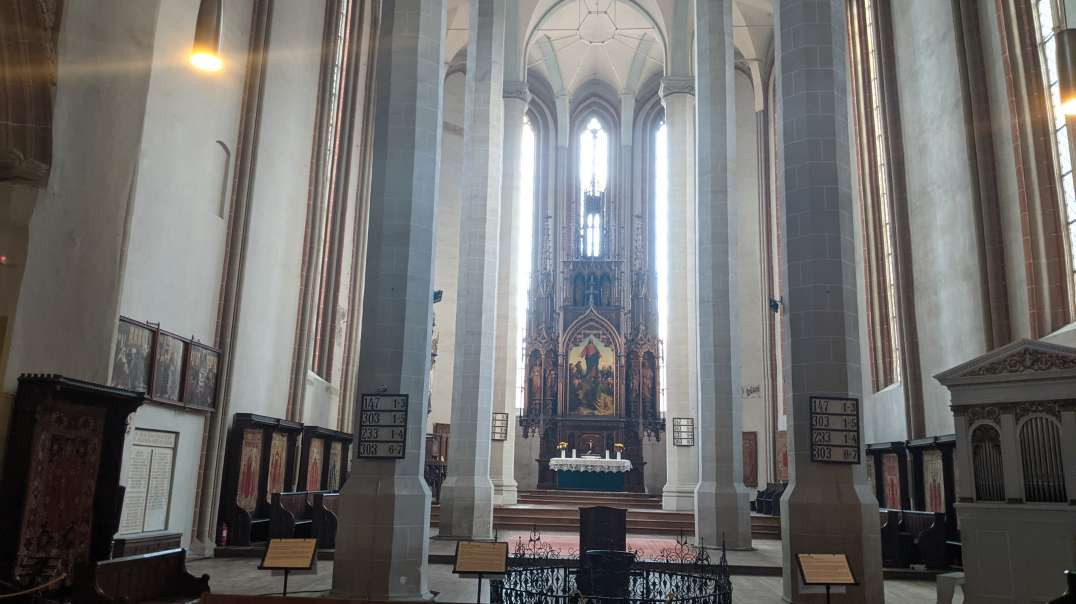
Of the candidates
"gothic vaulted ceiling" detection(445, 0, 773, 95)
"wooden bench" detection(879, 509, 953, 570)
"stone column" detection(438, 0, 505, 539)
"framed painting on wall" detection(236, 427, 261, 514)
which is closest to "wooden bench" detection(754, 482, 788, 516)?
"wooden bench" detection(879, 509, 953, 570)

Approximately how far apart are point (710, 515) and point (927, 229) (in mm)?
6890

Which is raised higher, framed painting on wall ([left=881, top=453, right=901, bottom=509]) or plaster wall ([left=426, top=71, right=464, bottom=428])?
plaster wall ([left=426, top=71, right=464, bottom=428])

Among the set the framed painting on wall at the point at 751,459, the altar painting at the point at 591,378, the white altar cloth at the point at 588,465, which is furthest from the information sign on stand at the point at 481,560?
the altar painting at the point at 591,378

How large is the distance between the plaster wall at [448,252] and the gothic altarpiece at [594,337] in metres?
2.97

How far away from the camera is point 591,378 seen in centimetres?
2947

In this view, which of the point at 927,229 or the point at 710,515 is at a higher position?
the point at 927,229

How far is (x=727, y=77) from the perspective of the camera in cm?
1719

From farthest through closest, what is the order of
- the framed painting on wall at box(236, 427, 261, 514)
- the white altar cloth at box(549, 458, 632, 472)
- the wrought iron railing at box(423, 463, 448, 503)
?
the white altar cloth at box(549, 458, 632, 472), the wrought iron railing at box(423, 463, 448, 503), the framed painting on wall at box(236, 427, 261, 514)

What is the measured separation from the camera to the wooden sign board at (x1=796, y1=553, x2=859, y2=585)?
695cm

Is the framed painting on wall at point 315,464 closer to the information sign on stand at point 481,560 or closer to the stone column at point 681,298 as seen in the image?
the stone column at point 681,298

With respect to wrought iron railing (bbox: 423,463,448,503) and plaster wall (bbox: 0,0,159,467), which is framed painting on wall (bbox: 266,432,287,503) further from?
wrought iron railing (bbox: 423,463,448,503)

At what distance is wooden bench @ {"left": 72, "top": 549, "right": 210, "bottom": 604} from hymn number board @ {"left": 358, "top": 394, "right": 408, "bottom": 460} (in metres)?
2.82

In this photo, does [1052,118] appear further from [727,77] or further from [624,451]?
[624,451]

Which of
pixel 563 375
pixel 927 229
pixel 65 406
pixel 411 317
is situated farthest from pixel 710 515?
pixel 563 375
